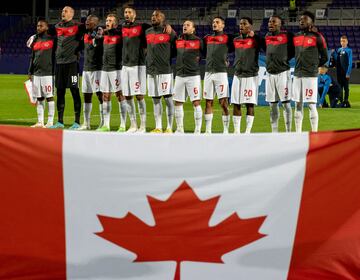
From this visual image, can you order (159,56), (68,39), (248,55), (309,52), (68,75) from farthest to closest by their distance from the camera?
(68,75), (68,39), (159,56), (248,55), (309,52)

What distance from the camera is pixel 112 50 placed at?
1109cm

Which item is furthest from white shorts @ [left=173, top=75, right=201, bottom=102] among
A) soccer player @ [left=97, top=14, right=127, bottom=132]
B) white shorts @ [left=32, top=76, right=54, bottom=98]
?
white shorts @ [left=32, top=76, right=54, bottom=98]

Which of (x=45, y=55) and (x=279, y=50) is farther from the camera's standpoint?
(x=45, y=55)

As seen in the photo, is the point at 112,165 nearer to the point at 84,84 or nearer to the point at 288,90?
the point at 288,90

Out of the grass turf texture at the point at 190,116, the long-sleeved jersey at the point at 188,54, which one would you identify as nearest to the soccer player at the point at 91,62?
the grass turf texture at the point at 190,116

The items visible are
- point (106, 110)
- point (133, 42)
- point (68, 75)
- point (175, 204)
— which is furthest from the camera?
point (68, 75)

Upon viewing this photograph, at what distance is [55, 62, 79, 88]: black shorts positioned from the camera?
11.8 m

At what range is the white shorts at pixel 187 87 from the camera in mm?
10602

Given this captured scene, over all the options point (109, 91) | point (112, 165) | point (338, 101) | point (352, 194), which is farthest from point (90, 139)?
point (338, 101)

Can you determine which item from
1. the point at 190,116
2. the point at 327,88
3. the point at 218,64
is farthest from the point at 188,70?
the point at 327,88

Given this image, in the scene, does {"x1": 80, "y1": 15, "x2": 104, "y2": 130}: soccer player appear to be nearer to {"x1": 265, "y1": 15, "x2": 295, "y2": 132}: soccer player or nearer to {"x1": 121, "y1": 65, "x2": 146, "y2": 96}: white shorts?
{"x1": 121, "y1": 65, "x2": 146, "y2": 96}: white shorts

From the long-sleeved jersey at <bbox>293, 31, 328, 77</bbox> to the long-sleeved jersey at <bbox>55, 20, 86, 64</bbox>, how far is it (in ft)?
12.0

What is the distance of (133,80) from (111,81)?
0.44m

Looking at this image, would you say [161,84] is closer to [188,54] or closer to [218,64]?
[188,54]
